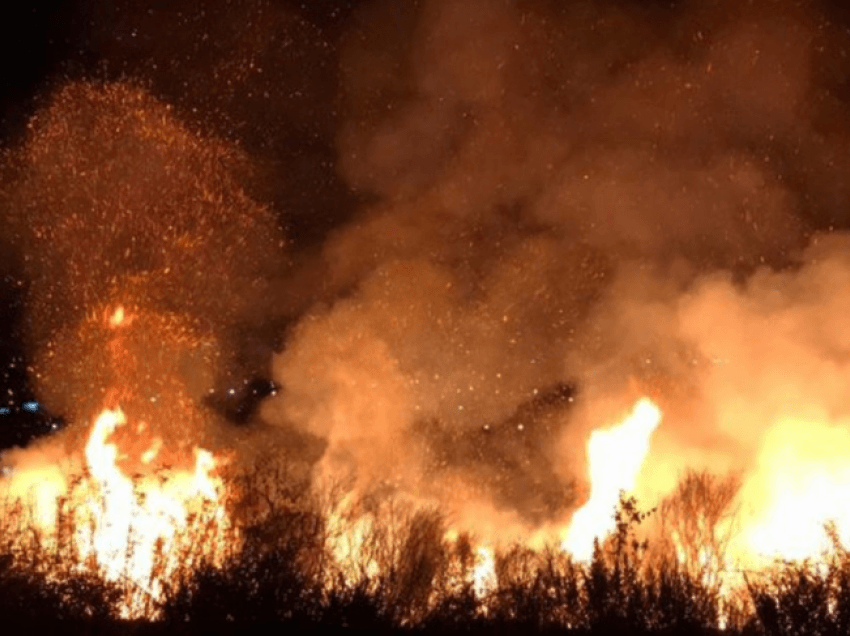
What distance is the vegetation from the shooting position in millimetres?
6176

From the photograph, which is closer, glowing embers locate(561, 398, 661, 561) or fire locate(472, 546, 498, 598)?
fire locate(472, 546, 498, 598)

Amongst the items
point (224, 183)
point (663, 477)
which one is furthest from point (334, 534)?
point (224, 183)

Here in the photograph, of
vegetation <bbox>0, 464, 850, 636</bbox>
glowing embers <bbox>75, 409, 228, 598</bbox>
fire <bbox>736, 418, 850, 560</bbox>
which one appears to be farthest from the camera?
fire <bbox>736, 418, 850, 560</bbox>

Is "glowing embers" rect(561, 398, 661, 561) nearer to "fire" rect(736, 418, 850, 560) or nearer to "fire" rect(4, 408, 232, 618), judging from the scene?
"fire" rect(736, 418, 850, 560)

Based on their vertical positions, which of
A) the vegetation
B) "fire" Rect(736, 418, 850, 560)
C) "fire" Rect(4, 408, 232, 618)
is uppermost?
"fire" Rect(736, 418, 850, 560)

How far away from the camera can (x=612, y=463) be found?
12.1 metres

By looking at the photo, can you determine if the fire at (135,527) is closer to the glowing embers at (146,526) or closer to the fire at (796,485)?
the glowing embers at (146,526)

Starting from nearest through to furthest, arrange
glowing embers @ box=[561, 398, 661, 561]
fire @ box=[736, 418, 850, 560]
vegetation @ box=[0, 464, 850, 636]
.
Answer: vegetation @ box=[0, 464, 850, 636] → fire @ box=[736, 418, 850, 560] → glowing embers @ box=[561, 398, 661, 561]

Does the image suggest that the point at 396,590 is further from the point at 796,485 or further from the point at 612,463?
the point at 796,485

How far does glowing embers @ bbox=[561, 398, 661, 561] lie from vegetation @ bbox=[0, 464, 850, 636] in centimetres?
395

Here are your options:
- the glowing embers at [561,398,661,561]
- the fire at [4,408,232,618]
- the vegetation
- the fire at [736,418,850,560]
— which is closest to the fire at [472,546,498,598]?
A: the vegetation

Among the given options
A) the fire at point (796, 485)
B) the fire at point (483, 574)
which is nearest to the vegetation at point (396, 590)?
the fire at point (483, 574)

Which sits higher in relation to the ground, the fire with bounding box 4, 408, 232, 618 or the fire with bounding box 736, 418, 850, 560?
the fire with bounding box 736, 418, 850, 560

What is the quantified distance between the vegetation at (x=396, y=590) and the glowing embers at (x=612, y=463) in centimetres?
395
